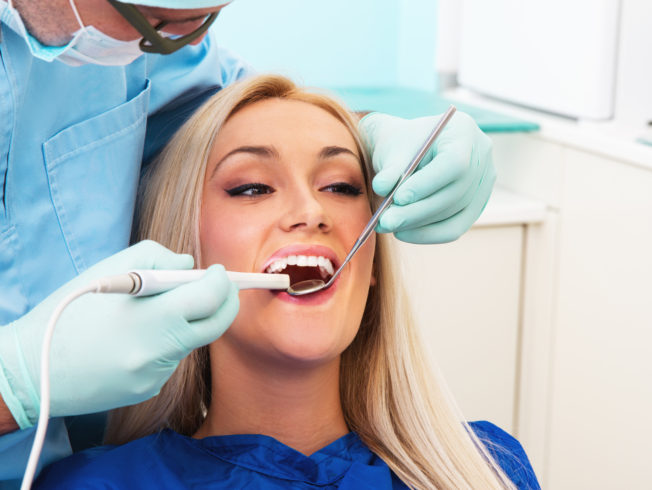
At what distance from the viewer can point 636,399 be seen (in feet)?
6.66

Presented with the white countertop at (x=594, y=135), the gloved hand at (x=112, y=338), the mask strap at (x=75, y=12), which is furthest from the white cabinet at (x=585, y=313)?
the mask strap at (x=75, y=12)

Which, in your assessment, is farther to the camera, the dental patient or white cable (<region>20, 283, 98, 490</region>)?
the dental patient

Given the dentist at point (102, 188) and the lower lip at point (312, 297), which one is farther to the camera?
the lower lip at point (312, 297)

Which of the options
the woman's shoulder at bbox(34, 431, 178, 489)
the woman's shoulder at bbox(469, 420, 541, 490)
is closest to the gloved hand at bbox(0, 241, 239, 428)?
the woman's shoulder at bbox(34, 431, 178, 489)

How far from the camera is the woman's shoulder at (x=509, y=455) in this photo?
1481 millimetres

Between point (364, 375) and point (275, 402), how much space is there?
0.24m

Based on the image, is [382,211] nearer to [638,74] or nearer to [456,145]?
[456,145]

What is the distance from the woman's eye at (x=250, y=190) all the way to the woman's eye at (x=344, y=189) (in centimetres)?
10

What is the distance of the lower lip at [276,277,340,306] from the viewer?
1327 mm

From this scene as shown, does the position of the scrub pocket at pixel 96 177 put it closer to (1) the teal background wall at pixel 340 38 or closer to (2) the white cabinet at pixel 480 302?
(2) the white cabinet at pixel 480 302

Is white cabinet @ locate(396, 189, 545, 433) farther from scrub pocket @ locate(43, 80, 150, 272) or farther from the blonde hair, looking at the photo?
scrub pocket @ locate(43, 80, 150, 272)

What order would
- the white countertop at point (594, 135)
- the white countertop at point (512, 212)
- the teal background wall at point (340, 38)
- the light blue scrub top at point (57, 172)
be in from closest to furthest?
the light blue scrub top at point (57, 172) < the white countertop at point (594, 135) < the white countertop at point (512, 212) < the teal background wall at point (340, 38)

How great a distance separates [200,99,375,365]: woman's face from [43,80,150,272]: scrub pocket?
0.14 meters

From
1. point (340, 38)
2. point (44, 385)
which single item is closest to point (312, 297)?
point (44, 385)
